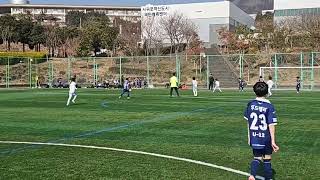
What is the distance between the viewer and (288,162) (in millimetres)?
10320

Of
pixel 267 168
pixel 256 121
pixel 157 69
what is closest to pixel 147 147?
pixel 267 168

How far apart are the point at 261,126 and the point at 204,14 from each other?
91504 millimetres

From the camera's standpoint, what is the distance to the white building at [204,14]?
95875mm

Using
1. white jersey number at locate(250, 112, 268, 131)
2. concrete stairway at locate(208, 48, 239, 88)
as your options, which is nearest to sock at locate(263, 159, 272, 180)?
white jersey number at locate(250, 112, 268, 131)

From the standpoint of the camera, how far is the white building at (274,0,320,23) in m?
92.5

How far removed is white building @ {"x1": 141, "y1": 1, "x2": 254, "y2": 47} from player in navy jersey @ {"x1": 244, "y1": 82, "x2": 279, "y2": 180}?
86981mm

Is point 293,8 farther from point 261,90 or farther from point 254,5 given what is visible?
point 261,90

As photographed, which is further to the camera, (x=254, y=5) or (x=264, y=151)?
(x=254, y=5)

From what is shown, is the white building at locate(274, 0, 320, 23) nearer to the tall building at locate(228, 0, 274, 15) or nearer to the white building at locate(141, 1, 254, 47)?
the white building at locate(141, 1, 254, 47)

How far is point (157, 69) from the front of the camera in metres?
63.6

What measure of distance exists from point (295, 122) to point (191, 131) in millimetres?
4509

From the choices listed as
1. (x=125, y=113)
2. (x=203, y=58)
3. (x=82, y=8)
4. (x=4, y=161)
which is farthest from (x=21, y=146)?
(x=82, y=8)

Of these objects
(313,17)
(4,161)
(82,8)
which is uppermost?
(82,8)

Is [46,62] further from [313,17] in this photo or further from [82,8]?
[82,8]
